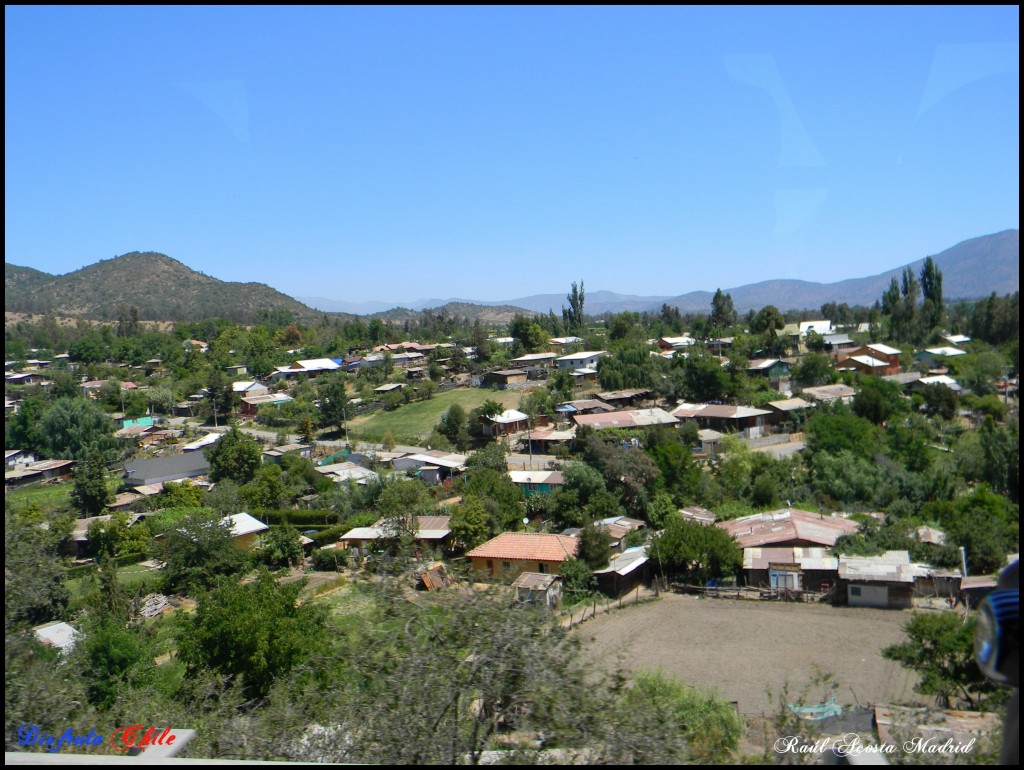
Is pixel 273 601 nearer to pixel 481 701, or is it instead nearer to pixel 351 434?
pixel 481 701

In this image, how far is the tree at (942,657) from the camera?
390 centimetres

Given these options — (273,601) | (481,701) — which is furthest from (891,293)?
(273,601)

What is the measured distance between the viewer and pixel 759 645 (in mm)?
5250

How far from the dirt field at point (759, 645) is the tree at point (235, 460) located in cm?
783

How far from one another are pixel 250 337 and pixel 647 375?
49.2 ft

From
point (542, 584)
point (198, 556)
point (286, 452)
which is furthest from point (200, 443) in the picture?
point (542, 584)

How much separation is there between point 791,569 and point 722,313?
1405 centimetres

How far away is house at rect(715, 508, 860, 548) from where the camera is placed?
729 centimetres

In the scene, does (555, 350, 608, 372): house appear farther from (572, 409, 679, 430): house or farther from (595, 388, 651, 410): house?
(572, 409, 679, 430): house

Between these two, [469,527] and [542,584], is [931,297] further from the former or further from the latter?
[469,527]

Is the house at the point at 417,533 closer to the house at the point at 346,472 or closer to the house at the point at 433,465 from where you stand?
the house at the point at 346,472

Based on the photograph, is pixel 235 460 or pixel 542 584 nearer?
pixel 542 584

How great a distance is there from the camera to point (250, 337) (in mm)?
25328

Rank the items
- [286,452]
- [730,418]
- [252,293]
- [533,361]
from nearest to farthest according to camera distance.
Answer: [286,452] < [730,418] < [533,361] < [252,293]
